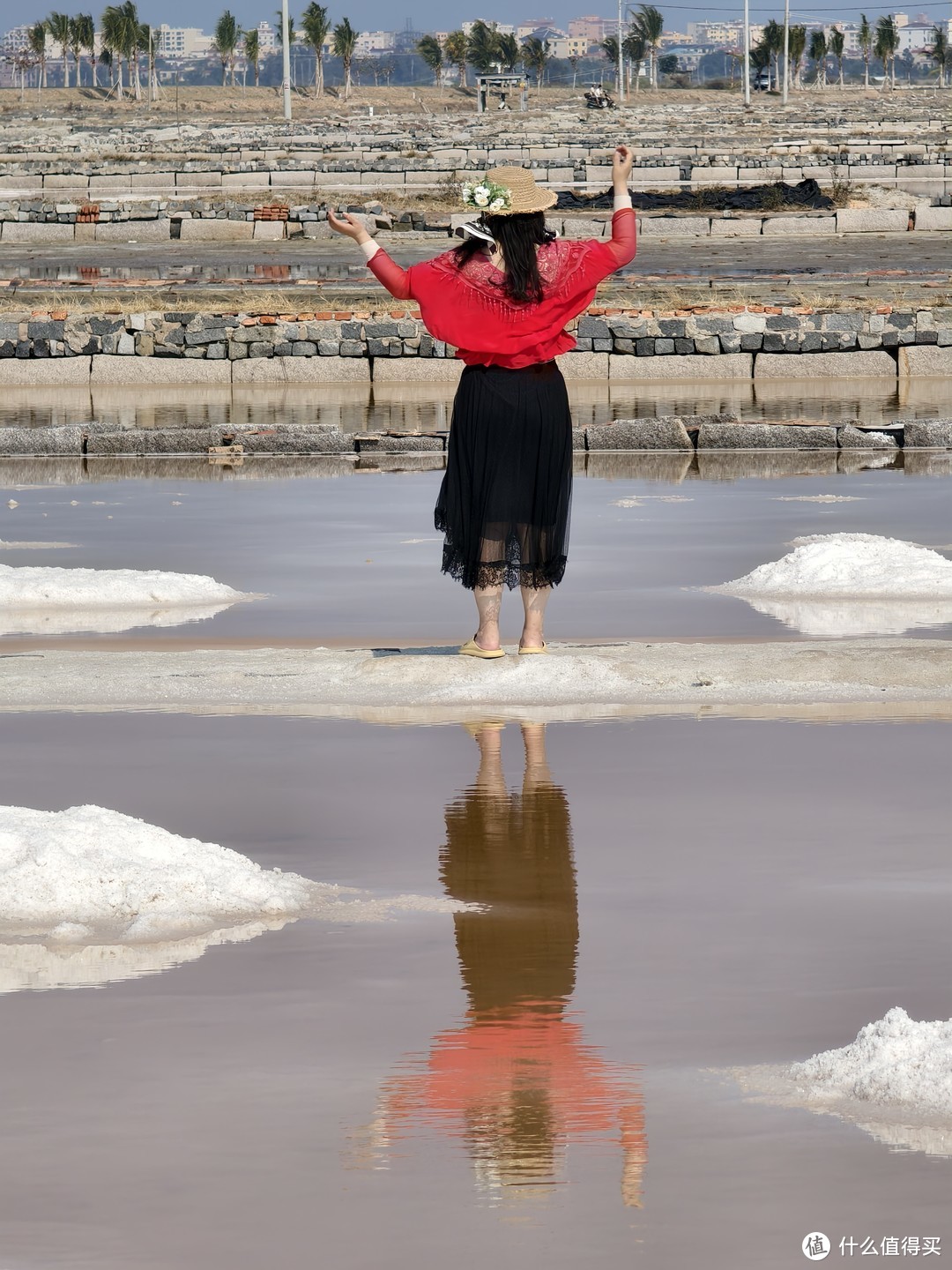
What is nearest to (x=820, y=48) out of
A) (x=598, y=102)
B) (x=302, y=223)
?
(x=598, y=102)

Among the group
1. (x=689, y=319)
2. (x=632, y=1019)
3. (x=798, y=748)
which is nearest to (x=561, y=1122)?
(x=632, y=1019)

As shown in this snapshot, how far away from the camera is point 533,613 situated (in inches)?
304

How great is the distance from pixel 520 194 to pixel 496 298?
35 cm

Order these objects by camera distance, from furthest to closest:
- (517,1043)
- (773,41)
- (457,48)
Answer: (457,48) → (773,41) → (517,1043)

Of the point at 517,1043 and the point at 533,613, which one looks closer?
the point at 517,1043

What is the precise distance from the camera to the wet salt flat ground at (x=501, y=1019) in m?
3.40

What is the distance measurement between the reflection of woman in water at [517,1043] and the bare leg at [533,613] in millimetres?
1831

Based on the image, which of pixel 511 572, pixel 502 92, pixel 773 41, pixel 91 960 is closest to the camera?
pixel 91 960

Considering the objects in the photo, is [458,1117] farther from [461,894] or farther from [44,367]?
[44,367]

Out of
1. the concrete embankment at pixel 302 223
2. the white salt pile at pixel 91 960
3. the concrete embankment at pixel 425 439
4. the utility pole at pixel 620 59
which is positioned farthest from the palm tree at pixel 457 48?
the white salt pile at pixel 91 960

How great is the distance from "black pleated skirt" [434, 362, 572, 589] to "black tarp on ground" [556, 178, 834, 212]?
1520 inches

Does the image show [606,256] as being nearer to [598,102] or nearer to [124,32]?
[598,102]

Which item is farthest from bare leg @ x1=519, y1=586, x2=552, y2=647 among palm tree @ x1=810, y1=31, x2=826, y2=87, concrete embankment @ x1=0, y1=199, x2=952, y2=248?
palm tree @ x1=810, y1=31, x2=826, y2=87

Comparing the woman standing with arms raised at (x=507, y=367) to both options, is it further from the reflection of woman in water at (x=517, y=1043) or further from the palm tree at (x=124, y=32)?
the palm tree at (x=124, y=32)
